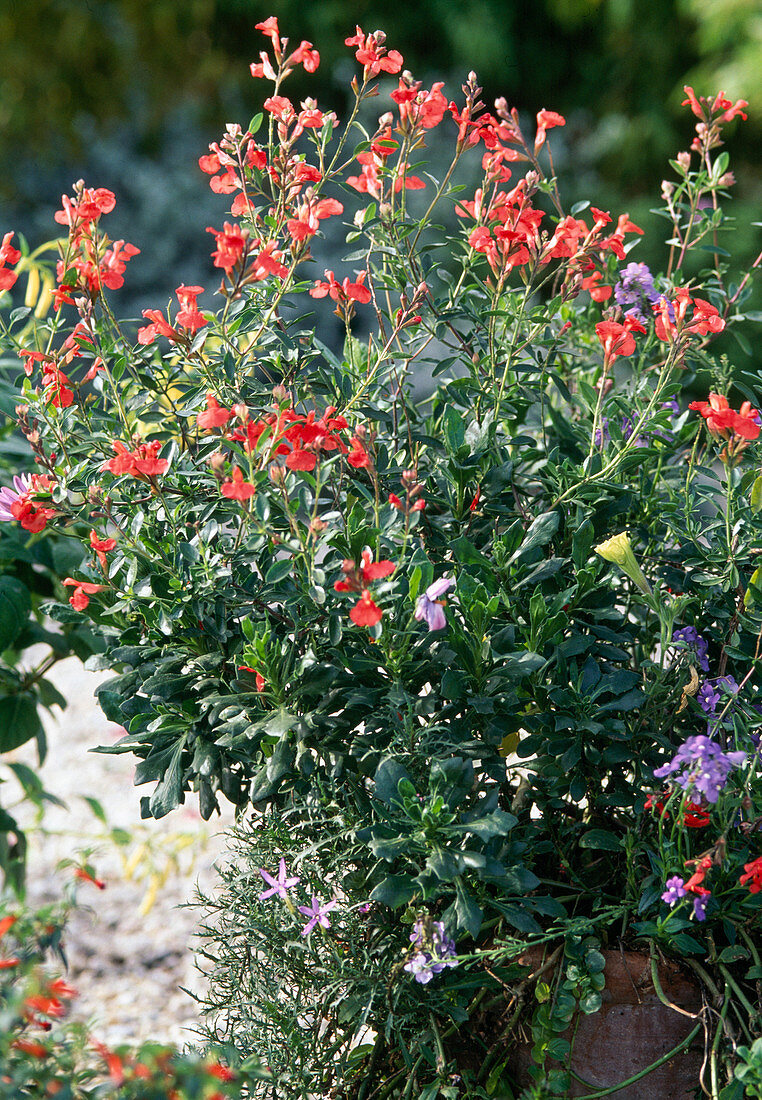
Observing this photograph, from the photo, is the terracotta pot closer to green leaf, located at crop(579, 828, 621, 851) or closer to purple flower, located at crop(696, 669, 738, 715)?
green leaf, located at crop(579, 828, 621, 851)

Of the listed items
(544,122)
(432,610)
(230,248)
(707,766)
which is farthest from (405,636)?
(544,122)

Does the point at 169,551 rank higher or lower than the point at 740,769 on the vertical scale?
higher

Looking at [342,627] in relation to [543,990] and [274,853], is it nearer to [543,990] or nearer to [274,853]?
[274,853]

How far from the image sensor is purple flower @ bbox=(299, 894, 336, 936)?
1.07 metres

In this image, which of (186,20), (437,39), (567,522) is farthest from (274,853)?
(186,20)

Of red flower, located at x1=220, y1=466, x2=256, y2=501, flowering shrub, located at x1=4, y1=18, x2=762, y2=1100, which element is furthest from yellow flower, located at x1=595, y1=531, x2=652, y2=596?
red flower, located at x1=220, y1=466, x2=256, y2=501

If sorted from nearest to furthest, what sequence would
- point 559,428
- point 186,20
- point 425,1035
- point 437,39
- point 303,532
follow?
point 303,532 → point 425,1035 → point 559,428 → point 437,39 → point 186,20

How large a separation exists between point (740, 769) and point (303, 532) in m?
0.52

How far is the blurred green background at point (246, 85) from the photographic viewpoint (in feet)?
15.2

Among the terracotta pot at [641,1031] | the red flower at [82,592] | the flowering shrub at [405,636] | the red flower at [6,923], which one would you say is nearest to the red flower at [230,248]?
the flowering shrub at [405,636]

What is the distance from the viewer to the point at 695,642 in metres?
1.18

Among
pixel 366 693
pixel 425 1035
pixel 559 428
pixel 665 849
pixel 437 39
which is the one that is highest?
pixel 437 39

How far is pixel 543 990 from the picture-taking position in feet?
3.64

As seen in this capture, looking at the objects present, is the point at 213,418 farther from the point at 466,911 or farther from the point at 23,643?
the point at 23,643
